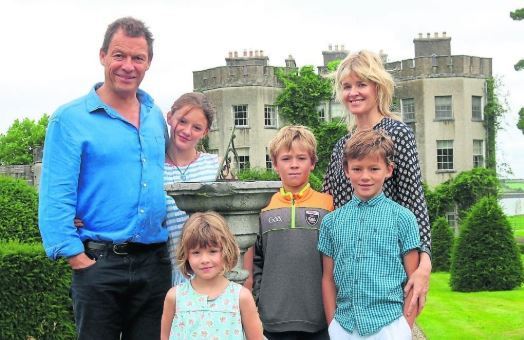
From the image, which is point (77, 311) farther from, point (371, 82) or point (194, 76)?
point (194, 76)

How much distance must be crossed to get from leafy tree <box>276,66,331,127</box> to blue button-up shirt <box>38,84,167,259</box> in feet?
91.6

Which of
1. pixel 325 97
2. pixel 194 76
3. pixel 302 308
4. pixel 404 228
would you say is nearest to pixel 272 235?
pixel 302 308

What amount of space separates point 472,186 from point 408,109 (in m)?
4.66

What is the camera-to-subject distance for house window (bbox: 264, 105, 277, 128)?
33.4 metres

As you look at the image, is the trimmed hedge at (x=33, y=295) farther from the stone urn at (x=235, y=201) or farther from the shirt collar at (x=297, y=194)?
the shirt collar at (x=297, y=194)

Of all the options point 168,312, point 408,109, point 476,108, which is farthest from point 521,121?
point 168,312

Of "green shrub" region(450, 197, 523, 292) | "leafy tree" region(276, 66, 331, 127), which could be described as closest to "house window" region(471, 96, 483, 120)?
"leafy tree" region(276, 66, 331, 127)

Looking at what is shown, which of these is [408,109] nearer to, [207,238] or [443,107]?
[443,107]

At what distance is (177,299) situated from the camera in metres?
3.65

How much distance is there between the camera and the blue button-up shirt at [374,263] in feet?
11.7

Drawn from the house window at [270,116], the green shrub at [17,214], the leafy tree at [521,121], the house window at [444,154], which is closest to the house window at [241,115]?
the house window at [270,116]

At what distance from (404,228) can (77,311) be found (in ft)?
5.44

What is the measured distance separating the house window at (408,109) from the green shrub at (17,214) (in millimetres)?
25499

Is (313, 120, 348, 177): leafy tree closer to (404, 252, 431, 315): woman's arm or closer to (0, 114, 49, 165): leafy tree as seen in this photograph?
(0, 114, 49, 165): leafy tree
